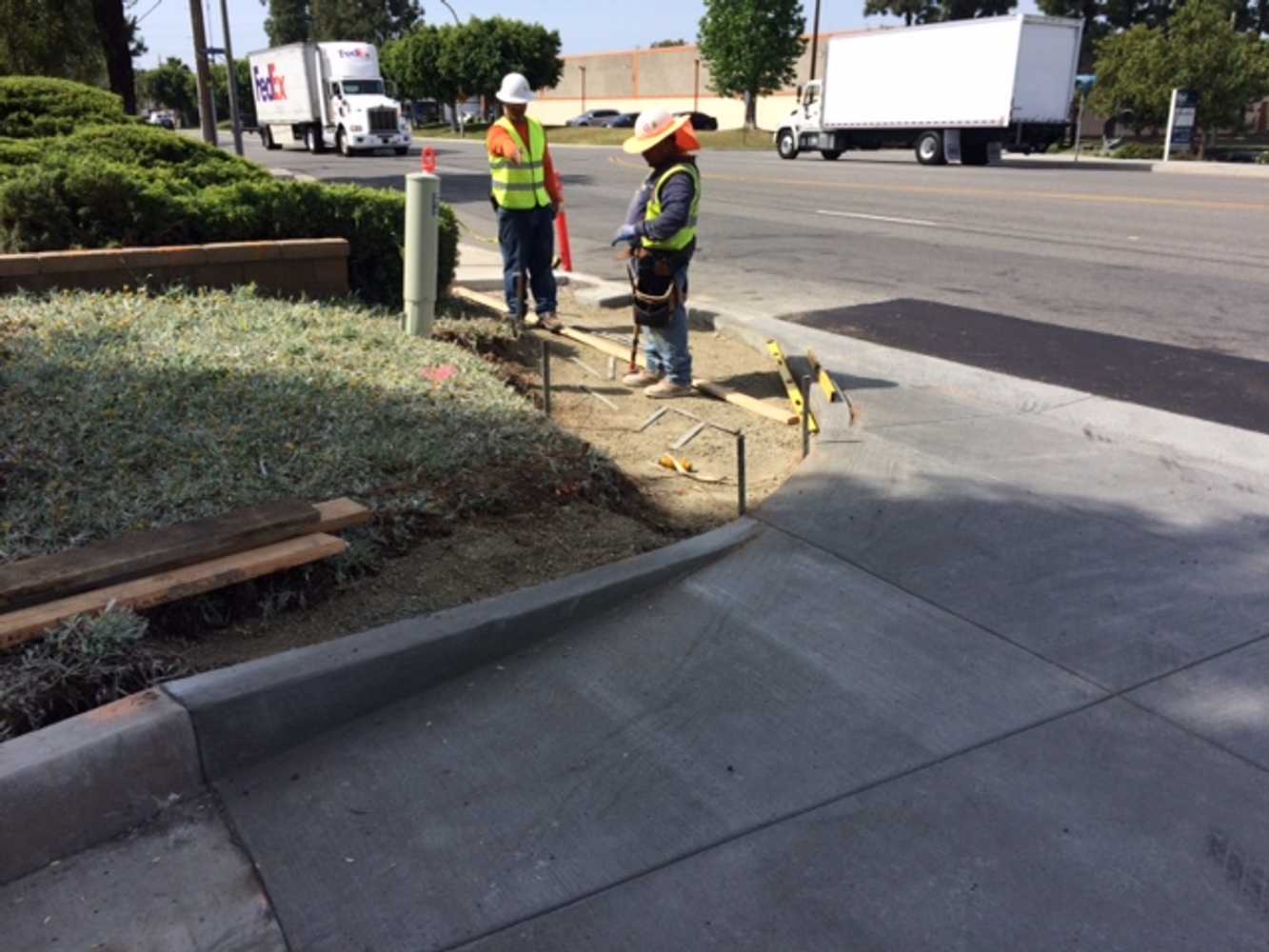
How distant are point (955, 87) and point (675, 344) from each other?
92.5ft

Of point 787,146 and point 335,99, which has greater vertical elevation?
point 335,99

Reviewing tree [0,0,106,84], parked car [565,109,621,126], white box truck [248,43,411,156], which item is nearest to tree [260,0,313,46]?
parked car [565,109,621,126]

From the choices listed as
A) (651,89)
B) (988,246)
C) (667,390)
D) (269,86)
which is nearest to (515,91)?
(667,390)

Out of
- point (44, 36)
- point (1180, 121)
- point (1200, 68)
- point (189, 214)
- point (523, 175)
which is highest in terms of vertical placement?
point (1200, 68)

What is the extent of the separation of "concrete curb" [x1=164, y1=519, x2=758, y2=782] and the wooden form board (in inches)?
104

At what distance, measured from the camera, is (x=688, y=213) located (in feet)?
21.2

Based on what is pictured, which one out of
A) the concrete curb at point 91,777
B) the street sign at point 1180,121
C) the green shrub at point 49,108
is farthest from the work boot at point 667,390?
the street sign at point 1180,121

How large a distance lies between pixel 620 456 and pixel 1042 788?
10.6ft

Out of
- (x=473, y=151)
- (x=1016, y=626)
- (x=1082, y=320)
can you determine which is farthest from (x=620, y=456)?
(x=473, y=151)

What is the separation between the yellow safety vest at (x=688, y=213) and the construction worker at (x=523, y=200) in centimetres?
197

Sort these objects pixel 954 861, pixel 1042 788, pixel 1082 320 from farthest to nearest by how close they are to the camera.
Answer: pixel 1082 320, pixel 1042 788, pixel 954 861

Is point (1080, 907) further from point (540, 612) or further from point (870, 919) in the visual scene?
point (540, 612)

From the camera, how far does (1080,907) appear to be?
259 cm

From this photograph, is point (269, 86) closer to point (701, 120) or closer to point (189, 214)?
point (701, 120)
